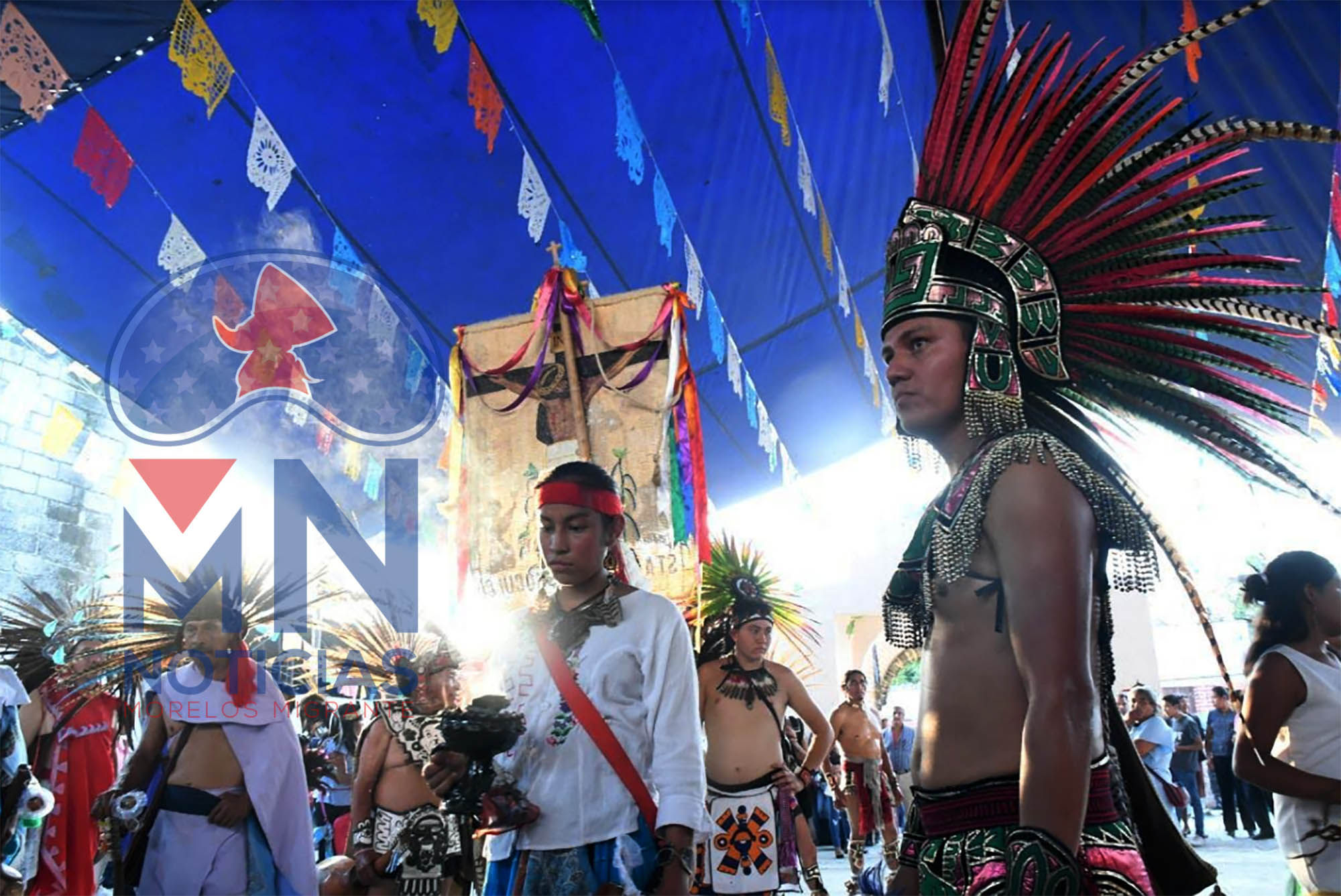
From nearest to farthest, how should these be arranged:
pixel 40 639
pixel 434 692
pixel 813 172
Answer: pixel 434 692 < pixel 40 639 < pixel 813 172

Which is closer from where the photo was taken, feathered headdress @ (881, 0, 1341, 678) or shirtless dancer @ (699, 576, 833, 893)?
feathered headdress @ (881, 0, 1341, 678)

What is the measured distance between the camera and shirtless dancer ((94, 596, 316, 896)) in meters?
4.51

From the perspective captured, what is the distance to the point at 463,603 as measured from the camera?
219 inches

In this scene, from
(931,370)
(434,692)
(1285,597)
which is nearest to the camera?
(931,370)

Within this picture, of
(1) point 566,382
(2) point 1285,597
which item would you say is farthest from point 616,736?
(1) point 566,382

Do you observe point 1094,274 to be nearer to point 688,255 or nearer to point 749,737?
point 749,737

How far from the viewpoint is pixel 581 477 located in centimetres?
320

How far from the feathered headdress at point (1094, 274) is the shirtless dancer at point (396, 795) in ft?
13.2

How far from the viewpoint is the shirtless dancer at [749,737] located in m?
6.56

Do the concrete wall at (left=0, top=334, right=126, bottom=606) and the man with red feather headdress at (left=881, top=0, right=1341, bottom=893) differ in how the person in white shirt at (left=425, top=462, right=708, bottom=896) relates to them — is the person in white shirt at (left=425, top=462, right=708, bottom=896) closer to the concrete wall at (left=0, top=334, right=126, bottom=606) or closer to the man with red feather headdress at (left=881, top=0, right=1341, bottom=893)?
the man with red feather headdress at (left=881, top=0, right=1341, bottom=893)

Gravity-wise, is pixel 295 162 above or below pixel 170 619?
above

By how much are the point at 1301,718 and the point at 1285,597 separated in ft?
1.42

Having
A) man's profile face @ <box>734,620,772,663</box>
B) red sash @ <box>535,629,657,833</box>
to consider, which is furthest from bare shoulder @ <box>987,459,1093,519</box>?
man's profile face @ <box>734,620,772,663</box>

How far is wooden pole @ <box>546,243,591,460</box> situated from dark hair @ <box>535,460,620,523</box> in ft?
7.04
